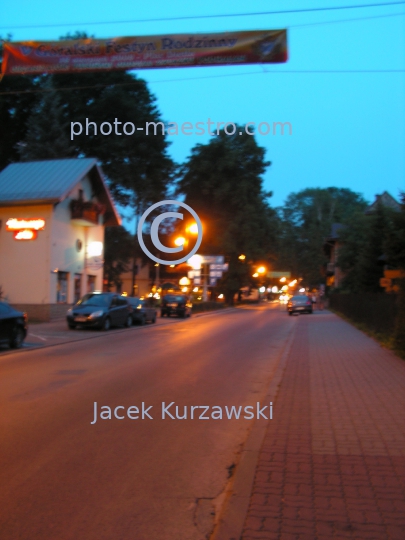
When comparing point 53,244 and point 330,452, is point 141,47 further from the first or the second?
point 53,244

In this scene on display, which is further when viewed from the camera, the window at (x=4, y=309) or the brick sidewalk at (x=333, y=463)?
the window at (x=4, y=309)

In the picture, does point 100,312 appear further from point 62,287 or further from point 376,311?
point 376,311

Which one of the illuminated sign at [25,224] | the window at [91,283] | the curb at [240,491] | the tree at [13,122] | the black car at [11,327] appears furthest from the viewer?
the tree at [13,122]

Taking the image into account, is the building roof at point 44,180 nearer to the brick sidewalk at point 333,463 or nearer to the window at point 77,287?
the window at point 77,287

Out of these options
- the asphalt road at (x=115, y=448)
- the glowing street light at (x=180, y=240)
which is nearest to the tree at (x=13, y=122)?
the glowing street light at (x=180, y=240)

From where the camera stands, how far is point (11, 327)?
16.4 meters

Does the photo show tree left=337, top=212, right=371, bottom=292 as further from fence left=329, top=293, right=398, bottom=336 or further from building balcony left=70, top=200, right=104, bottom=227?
building balcony left=70, top=200, right=104, bottom=227

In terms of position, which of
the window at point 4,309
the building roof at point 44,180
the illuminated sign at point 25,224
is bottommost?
the window at point 4,309

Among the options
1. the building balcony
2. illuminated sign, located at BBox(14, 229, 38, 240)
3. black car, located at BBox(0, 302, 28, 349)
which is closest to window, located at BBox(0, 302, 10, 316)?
black car, located at BBox(0, 302, 28, 349)

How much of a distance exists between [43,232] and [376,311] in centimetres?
1697

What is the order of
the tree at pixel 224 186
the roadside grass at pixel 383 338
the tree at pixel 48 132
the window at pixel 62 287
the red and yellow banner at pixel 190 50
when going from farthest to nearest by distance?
the tree at pixel 48 132 → the window at pixel 62 287 → the tree at pixel 224 186 → the roadside grass at pixel 383 338 → the red and yellow banner at pixel 190 50

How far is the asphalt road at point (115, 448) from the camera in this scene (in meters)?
4.54

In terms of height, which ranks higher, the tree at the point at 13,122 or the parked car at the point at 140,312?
the tree at the point at 13,122

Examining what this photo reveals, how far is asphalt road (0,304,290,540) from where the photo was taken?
454 centimetres
